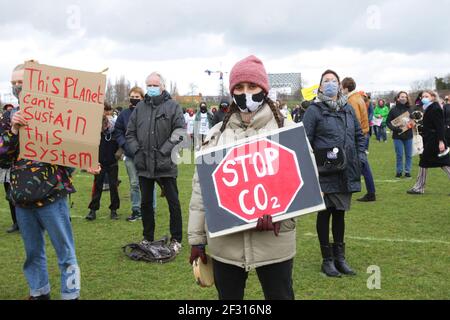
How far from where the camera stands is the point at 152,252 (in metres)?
5.98

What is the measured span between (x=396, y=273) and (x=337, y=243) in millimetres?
694

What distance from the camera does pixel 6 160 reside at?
4258 millimetres

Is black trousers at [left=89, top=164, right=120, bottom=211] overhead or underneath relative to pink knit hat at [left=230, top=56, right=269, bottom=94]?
underneath

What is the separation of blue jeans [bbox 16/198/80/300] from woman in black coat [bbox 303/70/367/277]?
102 inches

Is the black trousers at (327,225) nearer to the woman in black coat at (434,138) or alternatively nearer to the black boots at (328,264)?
the black boots at (328,264)

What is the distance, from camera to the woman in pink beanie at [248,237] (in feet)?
10.4

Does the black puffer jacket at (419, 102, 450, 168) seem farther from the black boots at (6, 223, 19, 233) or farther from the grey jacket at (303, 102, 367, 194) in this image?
the black boots at (6, 223, 19, 233)

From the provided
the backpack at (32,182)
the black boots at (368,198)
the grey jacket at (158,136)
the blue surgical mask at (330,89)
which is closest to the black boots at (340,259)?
the blue surgical mask at (330,89)

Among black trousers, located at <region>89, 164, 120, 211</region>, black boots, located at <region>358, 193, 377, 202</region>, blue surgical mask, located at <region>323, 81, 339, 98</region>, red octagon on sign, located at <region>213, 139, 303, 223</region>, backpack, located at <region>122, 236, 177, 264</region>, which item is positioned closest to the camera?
red octagon on sign, located at <region>213, 139, 303, 223</region>

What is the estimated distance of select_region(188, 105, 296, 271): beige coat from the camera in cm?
318

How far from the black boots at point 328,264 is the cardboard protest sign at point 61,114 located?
8.83 feet

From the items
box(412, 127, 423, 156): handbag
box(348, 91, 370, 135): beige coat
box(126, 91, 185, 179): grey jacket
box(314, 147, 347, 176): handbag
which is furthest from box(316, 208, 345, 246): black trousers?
box(412, 127, 423, 156): handbag

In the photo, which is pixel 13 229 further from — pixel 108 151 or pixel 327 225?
pixel 327 225

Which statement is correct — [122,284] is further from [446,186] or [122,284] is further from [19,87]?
[446,186]
